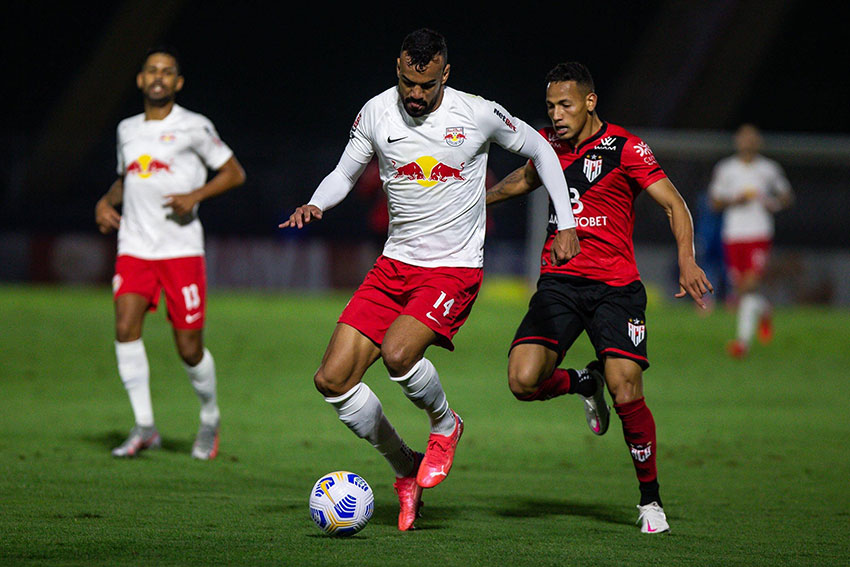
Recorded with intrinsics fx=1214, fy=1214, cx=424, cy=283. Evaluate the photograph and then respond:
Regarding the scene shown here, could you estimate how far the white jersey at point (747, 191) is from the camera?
13.9 m

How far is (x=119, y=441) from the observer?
25.4ft

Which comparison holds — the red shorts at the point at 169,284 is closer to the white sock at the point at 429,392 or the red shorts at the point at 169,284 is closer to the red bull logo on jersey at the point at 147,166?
the red bull logo on jersey at the point at 147,166

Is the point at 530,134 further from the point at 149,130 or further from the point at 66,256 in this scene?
the point at 66,256

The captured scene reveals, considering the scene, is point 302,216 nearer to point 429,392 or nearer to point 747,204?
point 429,392

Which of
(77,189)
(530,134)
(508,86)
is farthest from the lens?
(508,86)

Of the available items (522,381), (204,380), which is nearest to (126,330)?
(204,380)

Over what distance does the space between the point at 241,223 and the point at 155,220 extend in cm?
1607

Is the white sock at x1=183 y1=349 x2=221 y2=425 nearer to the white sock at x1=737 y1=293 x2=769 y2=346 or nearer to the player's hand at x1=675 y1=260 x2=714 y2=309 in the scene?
the player's hand at x1=675 y1=260 x2=714 y2=309

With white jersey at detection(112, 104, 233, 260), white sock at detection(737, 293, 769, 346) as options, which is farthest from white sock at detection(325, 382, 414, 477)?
white sock at detection(737, 293, 769, 346)

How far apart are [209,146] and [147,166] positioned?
1.31ft

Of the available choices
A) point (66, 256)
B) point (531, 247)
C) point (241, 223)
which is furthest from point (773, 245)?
point (66, 256)

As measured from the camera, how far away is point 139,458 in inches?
275

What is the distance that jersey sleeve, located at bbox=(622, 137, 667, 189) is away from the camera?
5648 millimetres

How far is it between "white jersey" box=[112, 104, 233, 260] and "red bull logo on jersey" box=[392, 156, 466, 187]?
2304 millimetres
